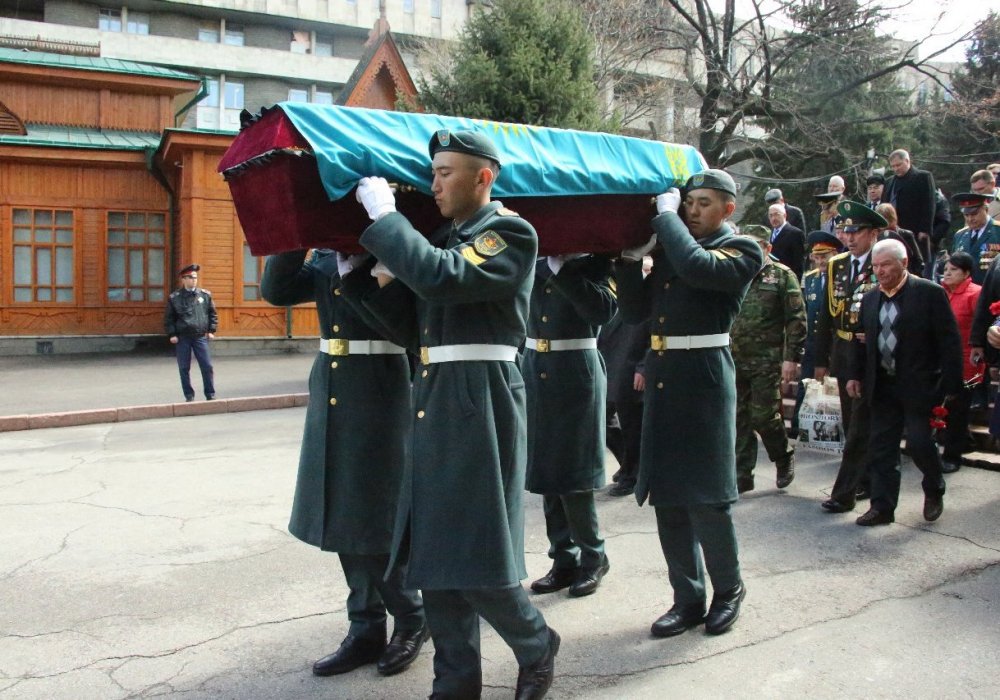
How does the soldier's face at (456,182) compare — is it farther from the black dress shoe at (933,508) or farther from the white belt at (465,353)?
the black dress shoe at (933,508)

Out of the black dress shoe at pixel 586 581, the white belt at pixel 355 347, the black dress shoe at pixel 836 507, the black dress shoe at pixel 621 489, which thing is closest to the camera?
the white belt at pixel 355 347

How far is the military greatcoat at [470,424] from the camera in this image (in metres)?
3.06

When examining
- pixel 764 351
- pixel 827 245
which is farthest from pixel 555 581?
pixel 827 245

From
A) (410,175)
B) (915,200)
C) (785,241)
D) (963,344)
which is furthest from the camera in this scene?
(915,200)

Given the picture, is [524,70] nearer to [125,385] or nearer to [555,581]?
[125,385]

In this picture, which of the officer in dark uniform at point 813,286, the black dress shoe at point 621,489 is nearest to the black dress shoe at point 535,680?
the black dress shoe at point 621,489

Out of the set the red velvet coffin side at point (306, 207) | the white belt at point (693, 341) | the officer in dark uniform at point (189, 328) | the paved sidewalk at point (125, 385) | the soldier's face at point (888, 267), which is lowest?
the paved sidewalk at point (125, 385)

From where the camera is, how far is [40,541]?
18.1 ft

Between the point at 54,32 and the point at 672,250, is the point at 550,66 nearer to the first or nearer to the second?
the point at 672,250

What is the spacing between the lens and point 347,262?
363 cm

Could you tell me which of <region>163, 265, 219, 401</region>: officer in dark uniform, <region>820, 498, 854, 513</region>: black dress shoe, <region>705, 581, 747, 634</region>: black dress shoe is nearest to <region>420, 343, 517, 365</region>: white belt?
<region>705, 581, 747, 634</region>: black dress shoe

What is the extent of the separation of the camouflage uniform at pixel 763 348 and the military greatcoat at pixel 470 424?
3.74 m

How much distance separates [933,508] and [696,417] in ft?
9.07

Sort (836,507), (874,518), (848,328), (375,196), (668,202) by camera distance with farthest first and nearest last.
→ (848,328)
(836,507)
(874,518)
(668,202)
(375,196)
